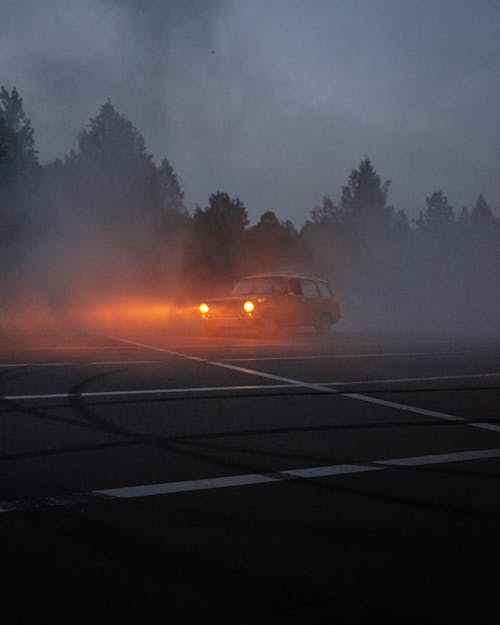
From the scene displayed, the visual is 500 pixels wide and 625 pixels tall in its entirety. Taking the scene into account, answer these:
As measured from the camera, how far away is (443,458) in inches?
299

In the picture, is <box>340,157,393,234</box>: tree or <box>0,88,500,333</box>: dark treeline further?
<box>340,157,393,234</box>: tree

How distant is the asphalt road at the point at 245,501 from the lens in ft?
14.1

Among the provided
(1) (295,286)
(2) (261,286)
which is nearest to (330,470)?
(2) (261,286)

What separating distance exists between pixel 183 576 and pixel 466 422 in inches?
221

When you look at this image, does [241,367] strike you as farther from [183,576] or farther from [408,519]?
[183,576]

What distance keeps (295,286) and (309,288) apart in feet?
2.31

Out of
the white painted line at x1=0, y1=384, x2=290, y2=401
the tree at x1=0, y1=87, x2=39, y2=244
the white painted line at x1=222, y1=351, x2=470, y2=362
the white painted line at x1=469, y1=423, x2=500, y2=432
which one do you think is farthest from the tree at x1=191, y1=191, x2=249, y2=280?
the white painted line at x1=469, y1=423, x2=500, y2=432

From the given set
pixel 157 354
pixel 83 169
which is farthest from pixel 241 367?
pixel 83 169

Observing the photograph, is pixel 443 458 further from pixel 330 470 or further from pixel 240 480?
Answer: pixel 240 480

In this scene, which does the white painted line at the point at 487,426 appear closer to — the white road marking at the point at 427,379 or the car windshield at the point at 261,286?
the white road marking at the point at 427,379

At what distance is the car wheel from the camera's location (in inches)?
Answer: 875

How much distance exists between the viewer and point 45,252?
25750mm

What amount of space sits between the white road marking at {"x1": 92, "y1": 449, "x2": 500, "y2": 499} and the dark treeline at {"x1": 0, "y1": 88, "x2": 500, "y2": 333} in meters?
19.1

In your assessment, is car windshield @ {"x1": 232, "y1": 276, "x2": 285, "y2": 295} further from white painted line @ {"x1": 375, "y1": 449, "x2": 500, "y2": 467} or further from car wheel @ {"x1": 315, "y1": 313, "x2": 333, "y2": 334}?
white painted line @ {"x1": 375, "y1": 449, "x2": 500, "y2": 467}
